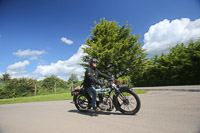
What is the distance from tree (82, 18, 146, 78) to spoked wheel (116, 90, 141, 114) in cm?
1031

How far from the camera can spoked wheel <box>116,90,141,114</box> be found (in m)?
3.51

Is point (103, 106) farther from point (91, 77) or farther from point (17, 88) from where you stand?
point (17, 88)

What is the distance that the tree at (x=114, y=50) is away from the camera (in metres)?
14.4

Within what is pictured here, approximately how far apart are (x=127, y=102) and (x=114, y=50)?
36.7ft

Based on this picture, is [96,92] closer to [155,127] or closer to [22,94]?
[155,127]

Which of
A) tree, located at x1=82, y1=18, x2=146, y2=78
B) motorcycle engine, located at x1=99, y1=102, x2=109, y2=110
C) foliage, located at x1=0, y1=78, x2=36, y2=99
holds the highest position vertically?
tree, located at x1=82, y1=18, x2=146, y2=78

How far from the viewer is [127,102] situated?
12.0 feet

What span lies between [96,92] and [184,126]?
2411 mm

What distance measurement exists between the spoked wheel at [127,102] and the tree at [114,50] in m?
10.3

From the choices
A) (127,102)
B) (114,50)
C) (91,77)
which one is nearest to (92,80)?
(91,77)


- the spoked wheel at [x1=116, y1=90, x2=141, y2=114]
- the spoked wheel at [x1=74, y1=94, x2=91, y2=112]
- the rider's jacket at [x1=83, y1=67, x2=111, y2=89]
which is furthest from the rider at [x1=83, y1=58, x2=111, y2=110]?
the spoked wheel at [x1=116, y1=90, x2=141, y2=114]

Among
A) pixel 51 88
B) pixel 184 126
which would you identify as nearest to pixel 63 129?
pixel 184 126

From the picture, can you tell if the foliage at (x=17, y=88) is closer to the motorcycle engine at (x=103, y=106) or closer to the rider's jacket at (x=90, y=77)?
the rider's jacket at (x=90, y=77)

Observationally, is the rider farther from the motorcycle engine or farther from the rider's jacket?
the motorcycle engine
